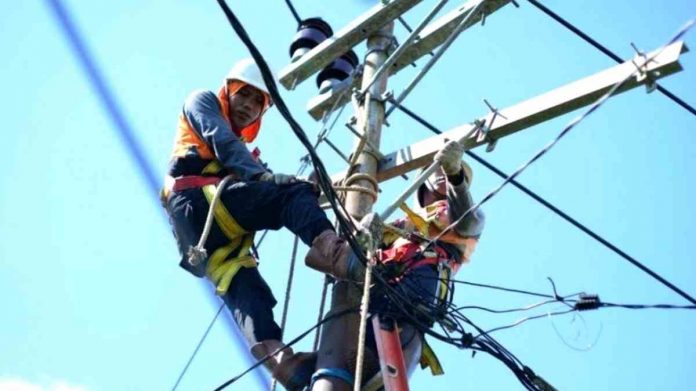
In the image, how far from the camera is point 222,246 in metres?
5.50

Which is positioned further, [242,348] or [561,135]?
[242,348]

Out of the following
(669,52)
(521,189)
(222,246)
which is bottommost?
(222,246)

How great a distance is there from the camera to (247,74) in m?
5.95

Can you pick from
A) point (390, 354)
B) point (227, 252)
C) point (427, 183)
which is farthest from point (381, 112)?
point (390, 354)

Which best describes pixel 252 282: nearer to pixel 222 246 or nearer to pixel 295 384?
pixel 222 246

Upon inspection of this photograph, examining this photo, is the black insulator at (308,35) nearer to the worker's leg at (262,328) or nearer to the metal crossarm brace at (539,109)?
the metal crossarm brace at (539,109)

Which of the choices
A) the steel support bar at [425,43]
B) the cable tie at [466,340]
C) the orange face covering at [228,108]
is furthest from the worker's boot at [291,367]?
the steel support bar at [425,43]

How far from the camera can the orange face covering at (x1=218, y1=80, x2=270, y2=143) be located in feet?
19.6

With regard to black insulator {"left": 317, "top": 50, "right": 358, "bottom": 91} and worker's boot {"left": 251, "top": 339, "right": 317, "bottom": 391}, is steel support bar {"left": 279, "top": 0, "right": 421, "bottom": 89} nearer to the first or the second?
black insulator {"left": 317, "top": 50, "right": 358, "bottom": 91}

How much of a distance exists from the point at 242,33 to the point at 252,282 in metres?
1.68

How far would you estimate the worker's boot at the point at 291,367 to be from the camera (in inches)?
195

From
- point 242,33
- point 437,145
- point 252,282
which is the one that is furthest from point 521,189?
point 242,33

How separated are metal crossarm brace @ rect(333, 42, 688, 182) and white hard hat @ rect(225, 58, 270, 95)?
762 millimetres

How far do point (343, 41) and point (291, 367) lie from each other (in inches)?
87.4
